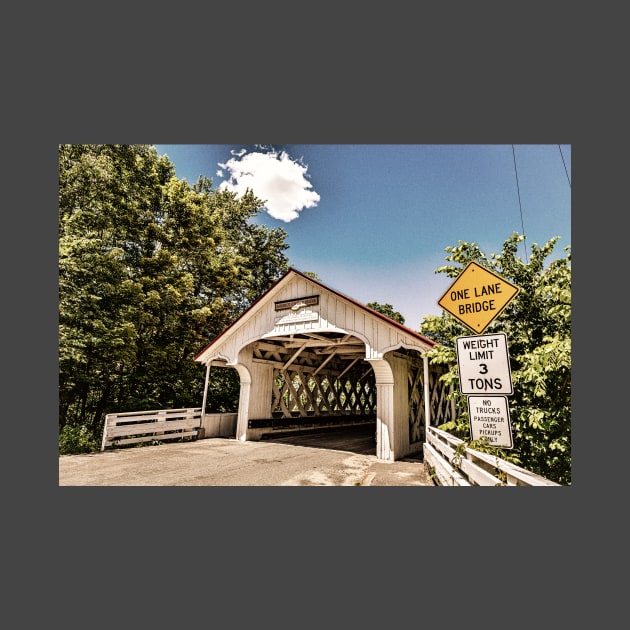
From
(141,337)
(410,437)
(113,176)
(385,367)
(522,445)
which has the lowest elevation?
Answer: (410,437)

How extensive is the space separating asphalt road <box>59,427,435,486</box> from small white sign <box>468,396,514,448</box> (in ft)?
9.25

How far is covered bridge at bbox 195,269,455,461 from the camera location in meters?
8.27

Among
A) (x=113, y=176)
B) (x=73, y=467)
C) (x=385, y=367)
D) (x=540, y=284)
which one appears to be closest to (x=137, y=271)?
(x=113, y=176)

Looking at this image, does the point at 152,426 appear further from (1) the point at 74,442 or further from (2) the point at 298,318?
(2) the point at 298,318

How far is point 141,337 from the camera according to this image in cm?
1259

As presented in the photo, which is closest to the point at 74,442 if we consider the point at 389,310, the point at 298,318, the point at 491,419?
the point at 298,318

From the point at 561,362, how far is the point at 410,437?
5851 millimetres

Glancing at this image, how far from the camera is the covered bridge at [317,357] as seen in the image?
27.1 feet

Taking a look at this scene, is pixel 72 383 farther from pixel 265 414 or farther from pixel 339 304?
pixel 339 304

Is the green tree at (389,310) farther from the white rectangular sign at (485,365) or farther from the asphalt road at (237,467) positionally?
the white rectangular sign at (485,365)

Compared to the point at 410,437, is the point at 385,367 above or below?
above

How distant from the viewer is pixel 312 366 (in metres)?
13.6

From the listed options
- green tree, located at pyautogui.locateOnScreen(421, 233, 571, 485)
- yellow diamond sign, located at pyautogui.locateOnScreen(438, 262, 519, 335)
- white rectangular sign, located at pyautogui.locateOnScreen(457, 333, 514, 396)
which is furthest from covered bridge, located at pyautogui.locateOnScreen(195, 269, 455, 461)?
white rectangular sign, located at pyautogui.locateOnScreen(457, 333, 514, 396)

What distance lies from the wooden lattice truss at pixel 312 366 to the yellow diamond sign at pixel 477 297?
19.3 ft
